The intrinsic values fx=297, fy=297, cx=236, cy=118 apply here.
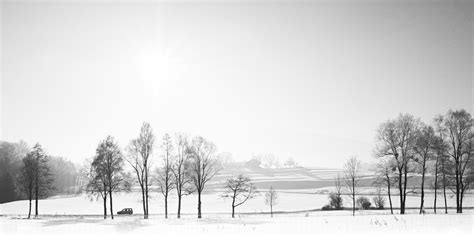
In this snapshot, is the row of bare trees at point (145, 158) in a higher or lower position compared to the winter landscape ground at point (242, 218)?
higher

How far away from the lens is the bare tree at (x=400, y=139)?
1288 inches

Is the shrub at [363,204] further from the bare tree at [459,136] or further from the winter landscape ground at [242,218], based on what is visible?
the bare tree at [459,136]

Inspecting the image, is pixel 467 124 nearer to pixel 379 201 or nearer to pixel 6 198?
pixel 379 201

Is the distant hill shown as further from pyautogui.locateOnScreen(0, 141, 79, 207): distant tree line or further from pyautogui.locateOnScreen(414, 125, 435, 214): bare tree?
pyautogui.locateOnScreen(414, 125, 435, 214): bare tree

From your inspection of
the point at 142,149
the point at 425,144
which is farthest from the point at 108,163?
the point at 425,144

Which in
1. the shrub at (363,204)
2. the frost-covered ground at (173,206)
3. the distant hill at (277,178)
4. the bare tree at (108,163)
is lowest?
the distant hill at (277,178)

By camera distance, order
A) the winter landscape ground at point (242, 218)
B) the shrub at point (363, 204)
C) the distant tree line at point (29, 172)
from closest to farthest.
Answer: the winter landscape ground at point (242, 218) → the distant tree line at point (29, 172) → the shrub at point (363, 204)

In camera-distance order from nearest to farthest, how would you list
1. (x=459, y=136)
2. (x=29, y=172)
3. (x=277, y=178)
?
(x=459, y=136) → (x=29, y=172) → (x=277, y=178)

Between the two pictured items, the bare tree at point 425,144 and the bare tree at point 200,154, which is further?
the bare tree at point 200,154

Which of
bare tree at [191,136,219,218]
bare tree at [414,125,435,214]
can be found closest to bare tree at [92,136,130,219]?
bare tree at [191,136,219,218]

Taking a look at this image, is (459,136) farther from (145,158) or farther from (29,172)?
(29,172)

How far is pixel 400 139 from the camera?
33.0 metres

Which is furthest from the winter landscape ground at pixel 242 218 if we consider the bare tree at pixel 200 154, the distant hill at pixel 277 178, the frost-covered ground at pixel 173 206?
the bare tree at pixel 200 154

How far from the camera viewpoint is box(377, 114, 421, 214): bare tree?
32.7 meters
